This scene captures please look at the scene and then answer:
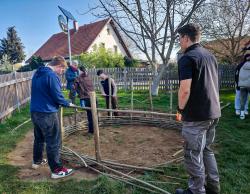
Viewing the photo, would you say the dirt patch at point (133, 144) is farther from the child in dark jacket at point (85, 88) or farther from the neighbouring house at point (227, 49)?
the neighbouring house at point (227, 49)

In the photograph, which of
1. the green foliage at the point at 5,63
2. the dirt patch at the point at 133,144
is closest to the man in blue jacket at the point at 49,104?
the dirt patch at the point at 133,144

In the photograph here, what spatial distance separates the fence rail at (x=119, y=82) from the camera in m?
8.72

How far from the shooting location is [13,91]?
955 cm

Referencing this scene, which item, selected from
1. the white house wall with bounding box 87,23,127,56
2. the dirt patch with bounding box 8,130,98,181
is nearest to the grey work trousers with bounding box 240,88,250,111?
the dirt patch with bounding box 8,130,98,181

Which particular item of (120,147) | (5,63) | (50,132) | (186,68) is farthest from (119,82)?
(5,63)

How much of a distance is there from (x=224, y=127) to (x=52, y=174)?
14.9 ft

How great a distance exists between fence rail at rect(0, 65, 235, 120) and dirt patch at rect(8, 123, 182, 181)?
2.31 metres

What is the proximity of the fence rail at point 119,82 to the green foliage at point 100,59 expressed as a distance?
4.88 metres

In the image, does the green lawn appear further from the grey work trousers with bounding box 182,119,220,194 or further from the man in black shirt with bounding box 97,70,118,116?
the man in black shirt with bounding box 97,70,118,116

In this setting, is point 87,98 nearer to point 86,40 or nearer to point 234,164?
point 234,164

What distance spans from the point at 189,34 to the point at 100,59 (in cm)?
2060

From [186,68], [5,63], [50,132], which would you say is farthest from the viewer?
[5,63]

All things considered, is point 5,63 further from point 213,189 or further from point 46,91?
point 213,189

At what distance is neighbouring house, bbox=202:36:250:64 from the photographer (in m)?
18.8
